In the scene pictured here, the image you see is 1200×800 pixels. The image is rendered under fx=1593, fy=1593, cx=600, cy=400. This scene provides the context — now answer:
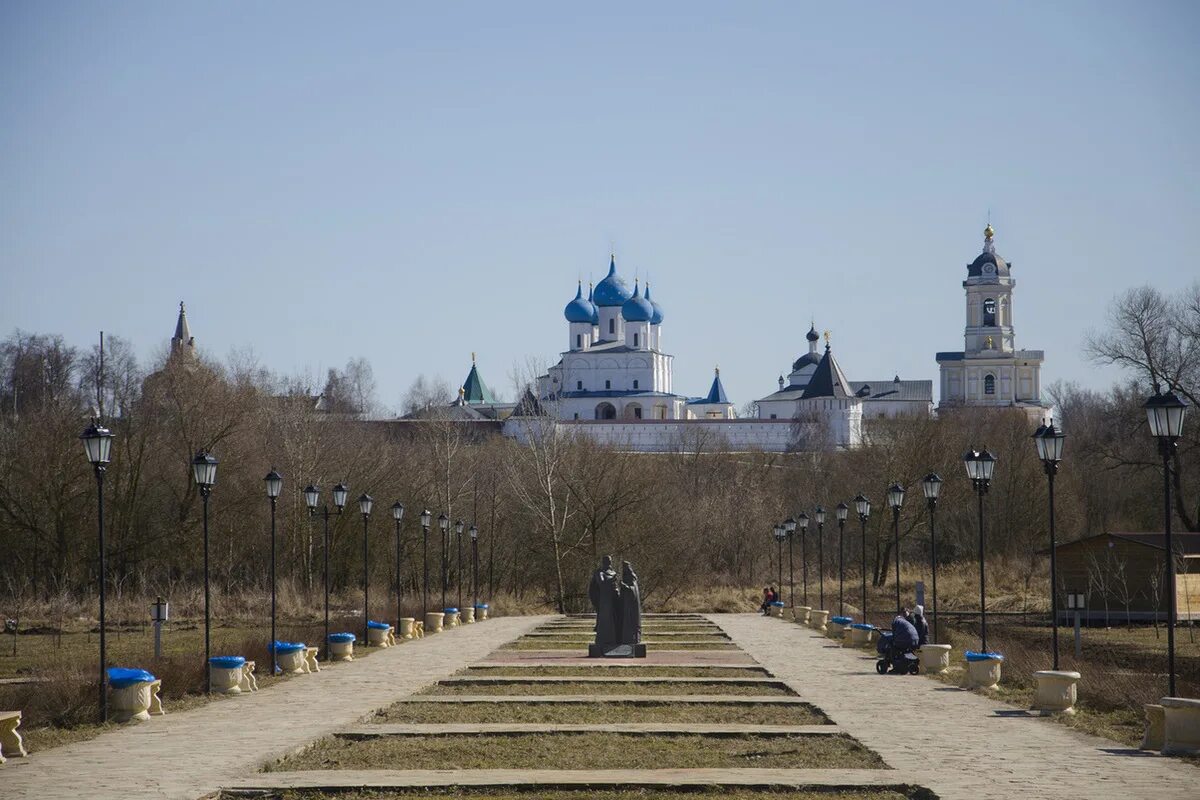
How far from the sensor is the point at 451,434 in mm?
67562

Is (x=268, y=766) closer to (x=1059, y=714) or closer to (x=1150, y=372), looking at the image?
(x=1059, y=714)

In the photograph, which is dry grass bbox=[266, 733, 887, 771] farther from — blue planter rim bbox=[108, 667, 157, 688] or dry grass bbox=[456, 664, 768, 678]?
dry grass bbox=[456, 664, 768, 678]

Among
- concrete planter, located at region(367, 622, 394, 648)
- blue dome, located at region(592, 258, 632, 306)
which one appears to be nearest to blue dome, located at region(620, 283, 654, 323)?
blue dome, located at region(592, 258, 632, 306)

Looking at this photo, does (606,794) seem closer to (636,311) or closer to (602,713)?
(602,713)

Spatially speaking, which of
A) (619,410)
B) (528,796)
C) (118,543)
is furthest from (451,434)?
(619,410)

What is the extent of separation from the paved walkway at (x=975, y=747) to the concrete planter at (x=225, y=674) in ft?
23.6

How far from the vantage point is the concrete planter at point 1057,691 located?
1742 centimetres

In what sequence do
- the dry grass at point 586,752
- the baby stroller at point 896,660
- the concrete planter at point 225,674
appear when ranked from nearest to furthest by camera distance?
the dry grass at point 586,752, the concrete planter at point 225,674, the baby stroller at point 896,660

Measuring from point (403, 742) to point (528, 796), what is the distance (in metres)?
3.32

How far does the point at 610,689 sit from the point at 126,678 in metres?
6.34

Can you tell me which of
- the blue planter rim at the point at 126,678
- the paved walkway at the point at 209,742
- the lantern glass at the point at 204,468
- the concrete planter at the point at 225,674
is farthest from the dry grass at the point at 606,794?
the lantern glass at the point at 204,468

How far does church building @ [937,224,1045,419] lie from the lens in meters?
146

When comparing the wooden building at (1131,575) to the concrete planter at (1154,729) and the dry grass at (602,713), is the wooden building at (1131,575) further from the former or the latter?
the concrete planter at (1154,729)

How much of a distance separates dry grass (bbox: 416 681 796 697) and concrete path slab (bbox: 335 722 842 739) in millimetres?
3612
